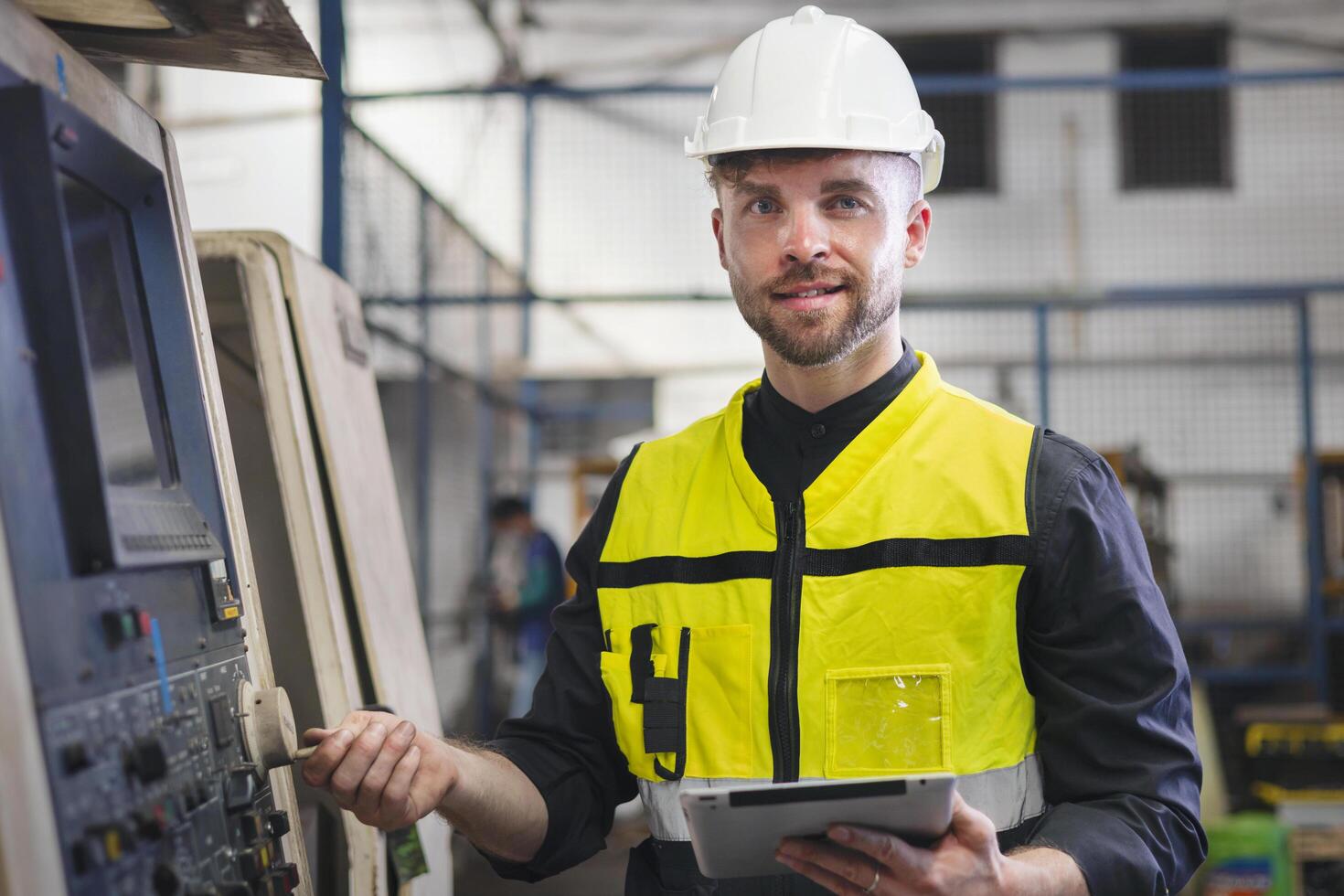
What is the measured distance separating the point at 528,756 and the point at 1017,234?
811 centimetres

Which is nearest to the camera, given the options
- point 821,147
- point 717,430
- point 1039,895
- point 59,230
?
point 59,230

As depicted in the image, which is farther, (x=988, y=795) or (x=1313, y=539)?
(x=1313, y=539)

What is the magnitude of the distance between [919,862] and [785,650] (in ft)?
1.37

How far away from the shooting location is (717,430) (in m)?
1.86

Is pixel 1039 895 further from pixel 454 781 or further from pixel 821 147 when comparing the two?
pixel 821 147

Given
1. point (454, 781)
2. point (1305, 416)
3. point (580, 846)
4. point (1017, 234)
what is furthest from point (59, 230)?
point (1017, 234)

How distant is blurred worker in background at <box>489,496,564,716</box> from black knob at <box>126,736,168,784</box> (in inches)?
239

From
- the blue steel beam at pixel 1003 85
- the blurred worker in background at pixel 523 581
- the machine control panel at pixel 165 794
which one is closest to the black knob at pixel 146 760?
the machine control panel at pixel 165 794

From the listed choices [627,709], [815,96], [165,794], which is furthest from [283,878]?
[815,96]

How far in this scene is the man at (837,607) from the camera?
1497 mm

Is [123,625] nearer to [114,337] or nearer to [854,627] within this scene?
[114,337]

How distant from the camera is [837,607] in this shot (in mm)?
1588

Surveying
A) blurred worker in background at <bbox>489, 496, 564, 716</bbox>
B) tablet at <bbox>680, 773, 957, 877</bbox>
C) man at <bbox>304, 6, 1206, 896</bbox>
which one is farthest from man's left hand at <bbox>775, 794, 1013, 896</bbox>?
blurred worker in background at <bbox>489, 496, 564, 716</bbox>

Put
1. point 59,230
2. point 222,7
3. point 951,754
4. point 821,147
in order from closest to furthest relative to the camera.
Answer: point 59,230, point 222,7, point 951,754, point 821,147
